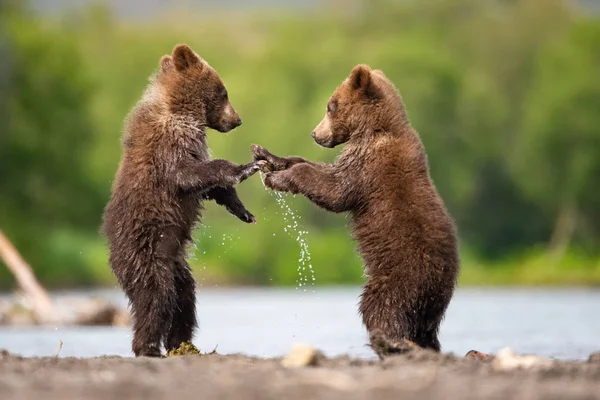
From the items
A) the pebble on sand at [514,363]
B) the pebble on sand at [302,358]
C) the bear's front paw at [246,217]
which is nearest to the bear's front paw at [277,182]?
the bear's front paw at [246,217]

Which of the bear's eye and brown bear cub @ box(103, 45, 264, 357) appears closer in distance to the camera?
brown bear cub @ box(103, 45, 264, 357)

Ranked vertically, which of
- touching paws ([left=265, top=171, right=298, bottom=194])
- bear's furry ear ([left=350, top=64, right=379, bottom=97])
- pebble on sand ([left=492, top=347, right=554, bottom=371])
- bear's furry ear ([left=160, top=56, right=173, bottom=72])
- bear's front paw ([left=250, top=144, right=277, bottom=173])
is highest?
bear's furry ear ([left=160, top=56, right=173, bottom=72])

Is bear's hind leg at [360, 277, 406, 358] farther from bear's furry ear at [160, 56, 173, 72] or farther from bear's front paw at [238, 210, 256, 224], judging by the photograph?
bear's furry ear at [160, 56, 173, 72]

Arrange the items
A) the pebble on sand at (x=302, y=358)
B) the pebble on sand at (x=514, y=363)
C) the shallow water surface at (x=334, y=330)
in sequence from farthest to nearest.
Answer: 1. the shallow water surface at (x=334, y=330)
2. the pebble on sand at (x=302, y=358)
3. the pebble on sand at (x=514, y=363)

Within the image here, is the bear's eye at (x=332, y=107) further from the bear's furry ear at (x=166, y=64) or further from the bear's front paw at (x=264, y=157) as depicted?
the bear's furry ear at (x=166, y=64)

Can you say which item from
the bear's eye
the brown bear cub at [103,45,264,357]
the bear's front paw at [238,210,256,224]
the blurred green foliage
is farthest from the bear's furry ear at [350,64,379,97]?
the blurred green foliage

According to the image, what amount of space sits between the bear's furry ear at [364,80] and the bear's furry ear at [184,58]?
1350 mm

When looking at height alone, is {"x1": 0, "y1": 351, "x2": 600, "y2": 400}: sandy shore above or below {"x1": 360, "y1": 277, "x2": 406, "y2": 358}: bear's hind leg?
below

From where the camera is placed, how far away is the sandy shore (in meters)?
6.38

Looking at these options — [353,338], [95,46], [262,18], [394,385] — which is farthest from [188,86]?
[262,18]

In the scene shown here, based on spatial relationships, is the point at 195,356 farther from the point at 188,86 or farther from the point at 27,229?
the point at 27,229

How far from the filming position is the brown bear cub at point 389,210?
8.84 meters

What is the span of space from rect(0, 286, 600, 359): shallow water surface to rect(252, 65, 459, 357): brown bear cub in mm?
2325

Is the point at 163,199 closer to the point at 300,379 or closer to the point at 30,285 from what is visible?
the point at 300,379
